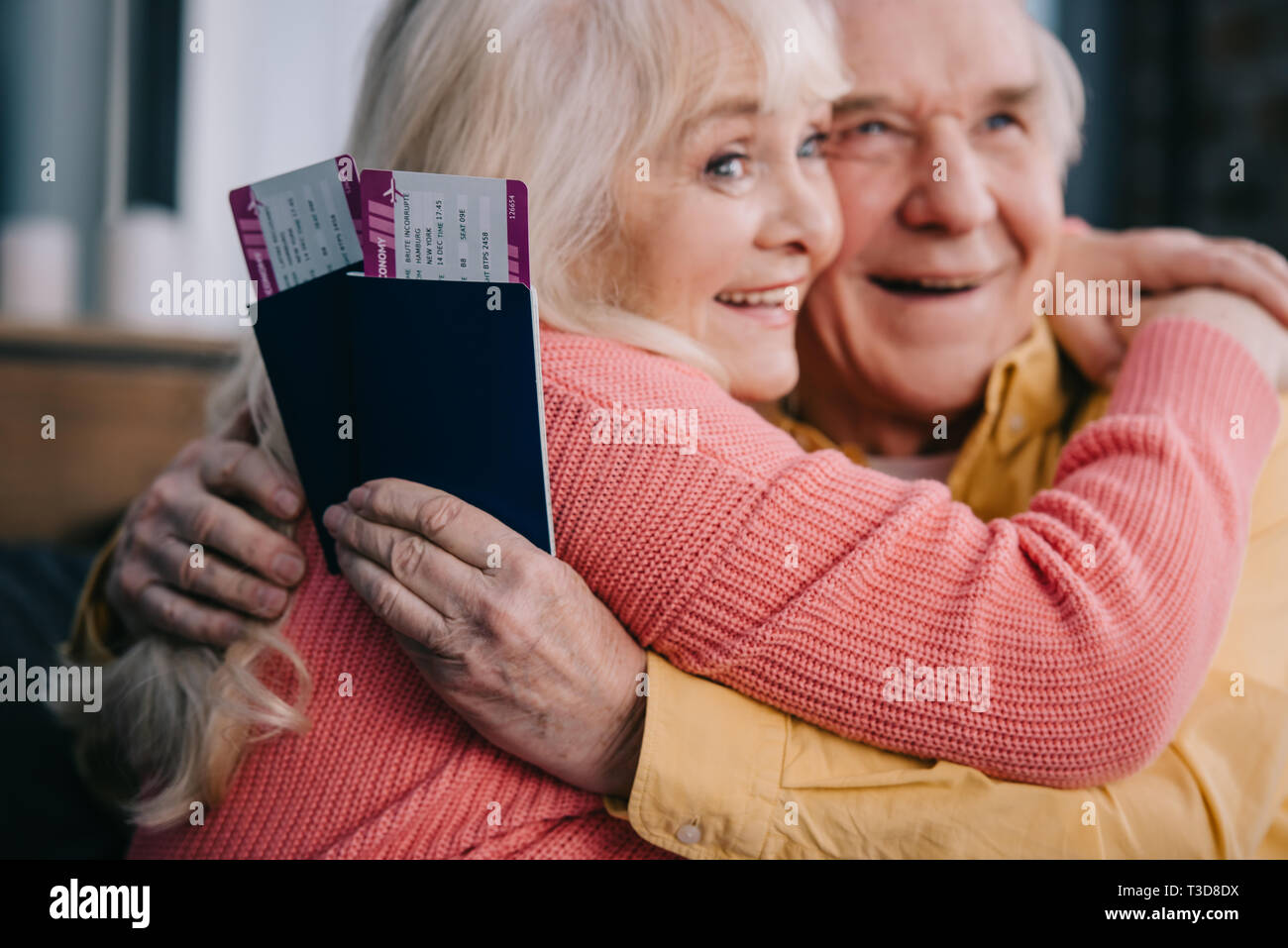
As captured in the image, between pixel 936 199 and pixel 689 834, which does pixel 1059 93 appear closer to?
pixel 936 199

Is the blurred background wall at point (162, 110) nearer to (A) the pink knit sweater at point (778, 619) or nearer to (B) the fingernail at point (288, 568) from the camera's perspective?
(B) the fingernail at point (288, 568)

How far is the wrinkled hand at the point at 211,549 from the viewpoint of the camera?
90 centimetres

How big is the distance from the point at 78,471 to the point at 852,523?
1.71 m

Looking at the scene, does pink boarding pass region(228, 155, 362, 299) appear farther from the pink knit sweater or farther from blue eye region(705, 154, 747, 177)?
blue eye region(705, 154, 747, 177)

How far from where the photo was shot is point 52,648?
1490mm

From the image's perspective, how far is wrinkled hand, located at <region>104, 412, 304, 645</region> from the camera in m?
0.90

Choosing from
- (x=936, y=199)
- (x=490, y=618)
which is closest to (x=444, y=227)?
(x=490, y=618)

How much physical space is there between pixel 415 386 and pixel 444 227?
0.11 metres

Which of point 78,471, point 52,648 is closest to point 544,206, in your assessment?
point 52,648

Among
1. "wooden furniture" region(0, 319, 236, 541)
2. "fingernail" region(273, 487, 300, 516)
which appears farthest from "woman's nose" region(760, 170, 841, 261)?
"wooden furniture" region(0, 319, 236, 541)

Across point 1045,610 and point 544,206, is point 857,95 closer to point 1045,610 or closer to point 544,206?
point 544,206

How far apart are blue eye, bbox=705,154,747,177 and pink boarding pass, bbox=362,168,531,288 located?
294mm

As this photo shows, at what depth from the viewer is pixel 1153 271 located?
A: 45.7 inches

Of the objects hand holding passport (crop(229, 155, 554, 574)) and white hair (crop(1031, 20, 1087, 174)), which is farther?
white hair (crop(1031, 20, 1087, 174))
